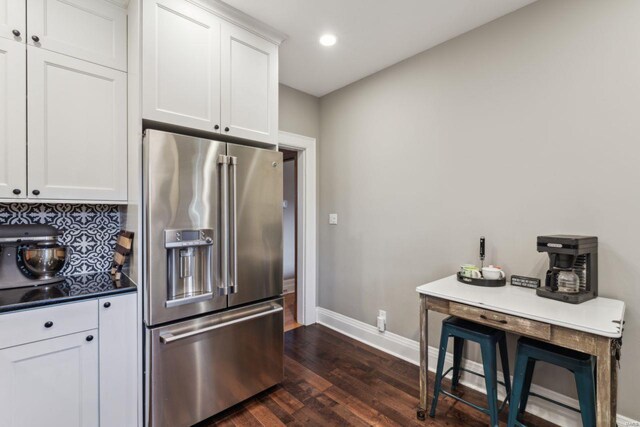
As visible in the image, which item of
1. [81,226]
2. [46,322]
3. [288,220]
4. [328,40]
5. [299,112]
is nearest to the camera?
[46,322]

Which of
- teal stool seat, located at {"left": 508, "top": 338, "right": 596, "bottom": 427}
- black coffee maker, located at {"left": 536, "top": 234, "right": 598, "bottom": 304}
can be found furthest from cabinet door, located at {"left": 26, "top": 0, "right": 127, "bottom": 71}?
teal stool seat, located at {"left": 508, "top": 338, "right": 596, "bottom": 427}

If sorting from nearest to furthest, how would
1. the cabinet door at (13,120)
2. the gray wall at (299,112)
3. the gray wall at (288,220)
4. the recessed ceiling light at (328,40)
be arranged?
the cabinet door at (13,120) < the recessed ceiling light at (328,40) < the gray wall at (299,112) < the gray wall at (288,220)

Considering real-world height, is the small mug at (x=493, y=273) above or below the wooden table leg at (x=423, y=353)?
above

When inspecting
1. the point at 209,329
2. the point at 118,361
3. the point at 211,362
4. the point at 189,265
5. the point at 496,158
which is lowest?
the point at 211,362

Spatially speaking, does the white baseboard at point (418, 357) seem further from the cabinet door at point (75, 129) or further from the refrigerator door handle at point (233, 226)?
the cabinet door at point (75, 129)

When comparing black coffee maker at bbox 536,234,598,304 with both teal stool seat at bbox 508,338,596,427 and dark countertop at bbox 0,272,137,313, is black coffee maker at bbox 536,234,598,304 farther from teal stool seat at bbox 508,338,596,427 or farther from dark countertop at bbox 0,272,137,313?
dark countertop at bbox 0,272,137,313

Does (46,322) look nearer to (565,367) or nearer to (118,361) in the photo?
(118,361)

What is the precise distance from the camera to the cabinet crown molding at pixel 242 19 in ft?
6.35

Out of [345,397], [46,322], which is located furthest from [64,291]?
[345,397]

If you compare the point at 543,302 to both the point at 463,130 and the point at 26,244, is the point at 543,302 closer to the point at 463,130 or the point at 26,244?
the point at 463,130

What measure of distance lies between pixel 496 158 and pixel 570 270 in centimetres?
85

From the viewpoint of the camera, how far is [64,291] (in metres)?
1.64

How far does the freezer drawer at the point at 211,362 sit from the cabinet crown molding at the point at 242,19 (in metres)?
1.93

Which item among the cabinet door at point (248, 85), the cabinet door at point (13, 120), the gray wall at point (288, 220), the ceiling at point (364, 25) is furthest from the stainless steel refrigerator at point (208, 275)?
the gray wall at point (288, 220)
